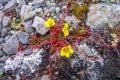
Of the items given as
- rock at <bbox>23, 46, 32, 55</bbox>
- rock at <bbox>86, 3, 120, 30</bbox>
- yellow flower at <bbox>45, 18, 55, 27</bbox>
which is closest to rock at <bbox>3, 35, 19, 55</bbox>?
rock at <bbox>23, 46, 32, 55</bbox>

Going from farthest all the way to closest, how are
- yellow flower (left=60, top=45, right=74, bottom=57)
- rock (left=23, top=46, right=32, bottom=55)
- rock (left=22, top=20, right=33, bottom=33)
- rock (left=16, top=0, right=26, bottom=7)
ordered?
rock (left=16, top=0, right=26, bottom=7) < rock (left=22, top=20, right=33, bottom=33) < rock (left=23, top=46, right=32, bottom=55) < yellow flower (left=60, top=45, right=74, bottom=57)

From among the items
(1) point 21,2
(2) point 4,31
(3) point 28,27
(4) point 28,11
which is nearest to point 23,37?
(3) point 28,27

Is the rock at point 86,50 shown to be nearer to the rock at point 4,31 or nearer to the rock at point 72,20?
the rock at point 72,20

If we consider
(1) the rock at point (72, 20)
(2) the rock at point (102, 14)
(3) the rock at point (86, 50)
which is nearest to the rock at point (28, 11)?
(1) the rock at point (72, 20)

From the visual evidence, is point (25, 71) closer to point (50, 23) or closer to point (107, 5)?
point (50, 23)

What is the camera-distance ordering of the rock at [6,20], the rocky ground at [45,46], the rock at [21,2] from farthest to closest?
the rock at [21,2]
the rock at [6,20]
the rocky ground at [45,46]

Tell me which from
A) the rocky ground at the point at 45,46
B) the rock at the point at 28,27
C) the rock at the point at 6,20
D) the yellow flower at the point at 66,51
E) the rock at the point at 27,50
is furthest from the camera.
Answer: the rock at the point at 6,20

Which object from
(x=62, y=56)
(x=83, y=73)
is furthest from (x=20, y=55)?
(x=83, y=73)

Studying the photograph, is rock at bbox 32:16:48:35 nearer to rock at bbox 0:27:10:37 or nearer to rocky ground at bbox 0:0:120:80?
rocky ground at bbox 0:0:120:80

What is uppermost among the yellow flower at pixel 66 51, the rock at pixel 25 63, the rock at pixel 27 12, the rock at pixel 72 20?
the rock at pixel 27 12
